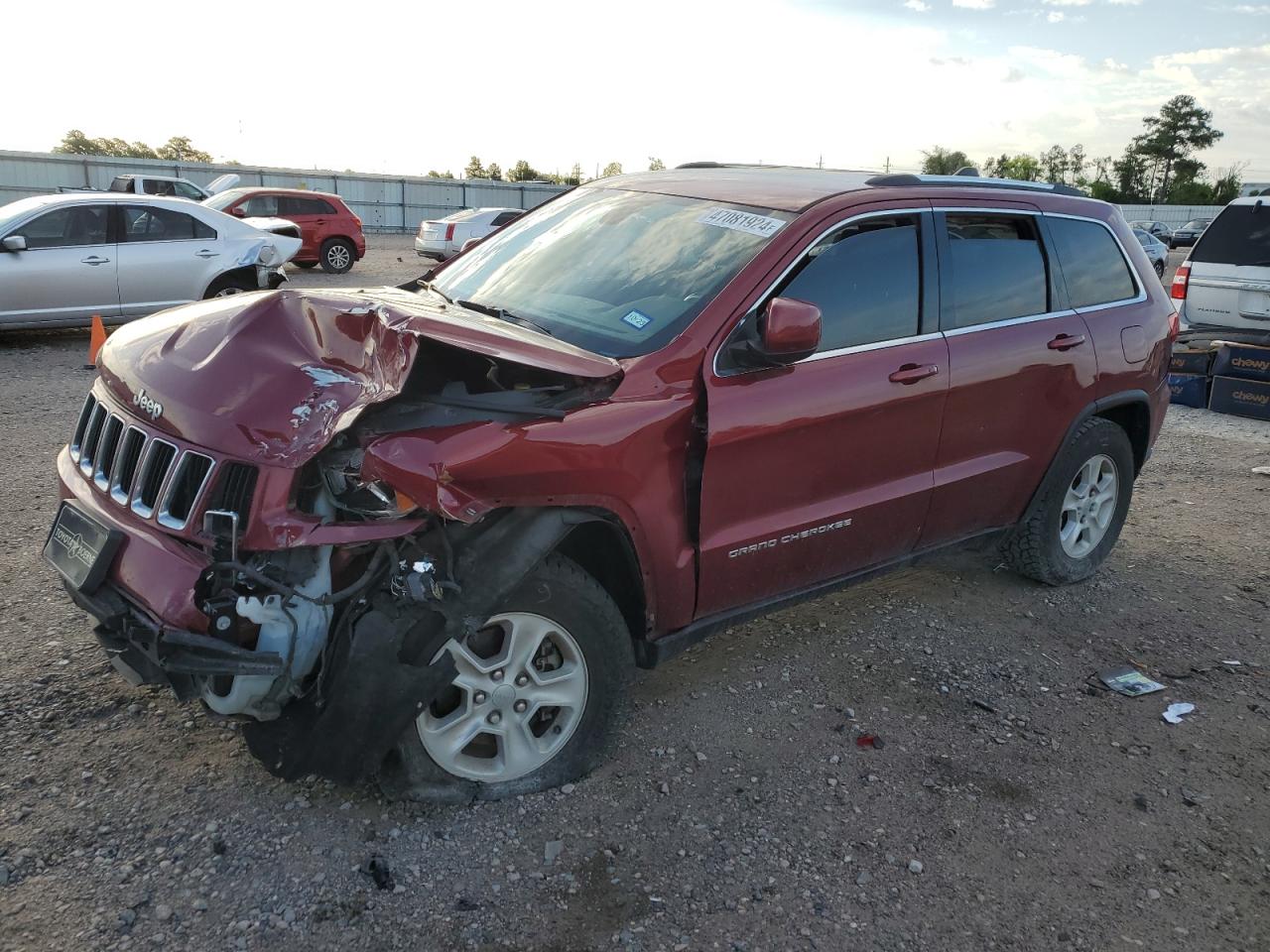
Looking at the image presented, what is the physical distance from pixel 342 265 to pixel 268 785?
17.7 m

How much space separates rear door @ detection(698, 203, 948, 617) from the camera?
3420 millimetres

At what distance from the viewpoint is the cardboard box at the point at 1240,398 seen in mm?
9367

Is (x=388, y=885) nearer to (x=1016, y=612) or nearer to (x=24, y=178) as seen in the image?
(x=1016, y=612)

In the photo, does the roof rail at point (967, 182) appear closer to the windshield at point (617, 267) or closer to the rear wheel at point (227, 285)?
the windshield at point (617, 267)

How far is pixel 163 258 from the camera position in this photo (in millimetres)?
10586

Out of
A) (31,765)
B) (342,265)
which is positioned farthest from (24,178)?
(31,765)

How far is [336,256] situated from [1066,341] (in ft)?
56.4

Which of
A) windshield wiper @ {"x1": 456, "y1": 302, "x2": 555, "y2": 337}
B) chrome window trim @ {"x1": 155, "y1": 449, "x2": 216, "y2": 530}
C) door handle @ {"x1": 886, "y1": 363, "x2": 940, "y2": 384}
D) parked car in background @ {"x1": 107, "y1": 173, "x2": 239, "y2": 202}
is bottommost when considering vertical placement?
chrome window trim @ {"x1": 155, "y1": 449, "x2": 216, "y2": 530}

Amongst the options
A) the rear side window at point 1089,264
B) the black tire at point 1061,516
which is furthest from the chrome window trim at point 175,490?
the rear side window at point 1089,264

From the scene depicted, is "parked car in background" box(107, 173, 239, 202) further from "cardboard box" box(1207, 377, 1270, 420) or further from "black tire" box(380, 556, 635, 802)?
"black tire" box(380, 556, 635, 802)

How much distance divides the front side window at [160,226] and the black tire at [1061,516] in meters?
9.32

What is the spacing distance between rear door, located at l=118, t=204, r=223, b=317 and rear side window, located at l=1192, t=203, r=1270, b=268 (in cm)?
1028

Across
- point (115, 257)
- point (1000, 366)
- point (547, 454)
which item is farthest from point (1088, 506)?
point (115, 257)

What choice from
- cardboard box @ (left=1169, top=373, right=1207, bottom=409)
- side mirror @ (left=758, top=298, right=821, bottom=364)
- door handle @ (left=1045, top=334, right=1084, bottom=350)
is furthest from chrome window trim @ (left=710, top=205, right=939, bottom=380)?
cardboard box @ (left=1169, top=373, right=1207, bottom=409)
